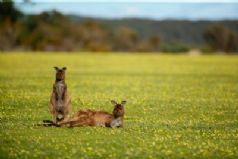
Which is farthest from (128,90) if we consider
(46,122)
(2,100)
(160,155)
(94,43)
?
(94,43)

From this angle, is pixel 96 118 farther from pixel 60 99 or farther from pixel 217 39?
pixel 217 39

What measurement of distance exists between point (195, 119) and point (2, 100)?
7.90 metres

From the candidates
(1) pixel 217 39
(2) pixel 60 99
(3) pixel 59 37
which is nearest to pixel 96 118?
(2) pixel 60 99

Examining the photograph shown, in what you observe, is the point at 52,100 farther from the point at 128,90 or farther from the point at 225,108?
the point at 128,90

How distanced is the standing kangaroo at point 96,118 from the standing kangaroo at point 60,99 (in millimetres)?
266

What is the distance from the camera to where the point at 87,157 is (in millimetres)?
14266

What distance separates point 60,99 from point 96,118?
1.02 metres

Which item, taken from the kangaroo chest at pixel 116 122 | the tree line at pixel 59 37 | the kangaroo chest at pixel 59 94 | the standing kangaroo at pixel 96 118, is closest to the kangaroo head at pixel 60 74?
the kangaroo chest at pixel 59 94

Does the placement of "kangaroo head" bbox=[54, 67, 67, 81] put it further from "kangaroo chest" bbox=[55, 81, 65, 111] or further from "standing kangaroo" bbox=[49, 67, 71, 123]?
"kangaroo chest" bbox=[55, 81, 65, 111]

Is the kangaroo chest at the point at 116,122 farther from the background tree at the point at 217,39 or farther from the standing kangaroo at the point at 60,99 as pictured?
the background tree at the point at 217,39

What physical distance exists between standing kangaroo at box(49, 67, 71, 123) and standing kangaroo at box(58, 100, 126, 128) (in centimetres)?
27

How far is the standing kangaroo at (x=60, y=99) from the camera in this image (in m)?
17.9

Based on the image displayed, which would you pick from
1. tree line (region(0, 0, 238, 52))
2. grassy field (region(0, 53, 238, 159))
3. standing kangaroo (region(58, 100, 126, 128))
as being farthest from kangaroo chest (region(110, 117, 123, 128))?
tree line (region(0, 0, 238, 52))

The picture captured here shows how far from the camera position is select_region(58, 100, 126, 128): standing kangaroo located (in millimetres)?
17766
